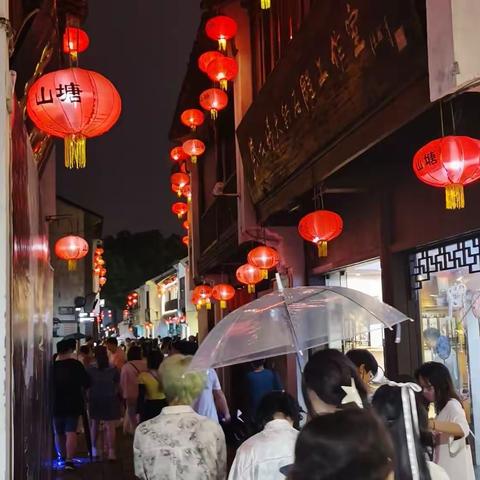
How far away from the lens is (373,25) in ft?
21.4

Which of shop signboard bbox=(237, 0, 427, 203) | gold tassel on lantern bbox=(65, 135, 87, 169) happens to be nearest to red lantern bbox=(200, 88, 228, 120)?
shop signboard bbox=(237, 0, 427, 203)

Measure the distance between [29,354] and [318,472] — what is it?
3476mm

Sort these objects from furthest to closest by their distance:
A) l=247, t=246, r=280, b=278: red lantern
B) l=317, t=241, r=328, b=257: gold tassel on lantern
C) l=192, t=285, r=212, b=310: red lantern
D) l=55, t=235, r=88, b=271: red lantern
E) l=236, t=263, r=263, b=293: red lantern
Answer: l=192, t=285, r=212, b=310: red lantern < l=55, t=235, r=88, b=271: red lantern < l=236, t=263, r=263, b=293: red lantern < l=247, t=246, r=280, b=278: red lantern < l=317, t=241, r=328, b=257: gold tassel on lantern

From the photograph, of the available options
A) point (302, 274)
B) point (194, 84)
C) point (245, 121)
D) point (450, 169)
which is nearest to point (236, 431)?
point (302, 274)

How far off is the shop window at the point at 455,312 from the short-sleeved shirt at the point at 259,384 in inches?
107

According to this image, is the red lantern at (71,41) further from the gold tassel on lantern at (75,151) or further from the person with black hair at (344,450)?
the person with black hair at (344,450)

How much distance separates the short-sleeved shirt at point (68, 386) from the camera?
12.0m

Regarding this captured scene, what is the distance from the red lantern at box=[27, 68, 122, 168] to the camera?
620cm

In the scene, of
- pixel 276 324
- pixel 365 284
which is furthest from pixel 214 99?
pixel 276 324

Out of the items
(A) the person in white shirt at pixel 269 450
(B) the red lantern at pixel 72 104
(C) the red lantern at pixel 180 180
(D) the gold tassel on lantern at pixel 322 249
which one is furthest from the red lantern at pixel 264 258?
(C) the red lantern at pixel 180 180

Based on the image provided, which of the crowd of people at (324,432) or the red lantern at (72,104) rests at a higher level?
the red lantern at (72,104)

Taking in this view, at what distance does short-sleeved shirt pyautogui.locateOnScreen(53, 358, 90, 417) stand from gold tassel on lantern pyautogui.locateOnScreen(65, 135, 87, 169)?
22.0 ft

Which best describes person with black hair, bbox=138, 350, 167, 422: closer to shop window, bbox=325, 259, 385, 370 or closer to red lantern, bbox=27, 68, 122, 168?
shop window, bbox=325, 259, 385, 370

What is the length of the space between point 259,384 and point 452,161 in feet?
19.2
